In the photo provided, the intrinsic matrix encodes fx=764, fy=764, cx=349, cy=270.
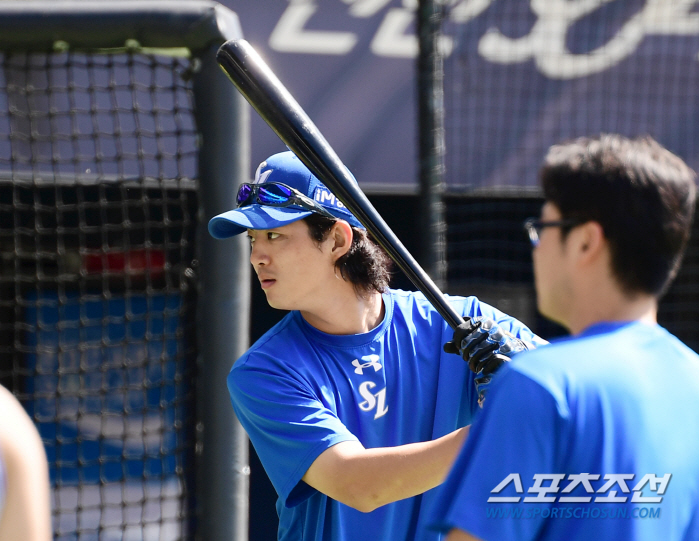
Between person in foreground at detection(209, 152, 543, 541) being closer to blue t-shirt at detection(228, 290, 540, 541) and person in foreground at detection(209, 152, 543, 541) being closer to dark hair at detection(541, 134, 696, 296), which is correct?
blue t-shirt at detection(228, 290, 540, 541)

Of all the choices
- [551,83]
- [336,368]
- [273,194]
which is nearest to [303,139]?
[273,194]

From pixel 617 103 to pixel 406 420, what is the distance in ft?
8.43

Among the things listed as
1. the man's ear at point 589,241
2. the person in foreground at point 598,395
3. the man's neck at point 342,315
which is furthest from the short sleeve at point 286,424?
the man's ear at point 589,241

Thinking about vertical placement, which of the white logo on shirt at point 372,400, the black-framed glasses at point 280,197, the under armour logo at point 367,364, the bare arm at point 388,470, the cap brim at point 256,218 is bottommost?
the bare arm at point 388,470

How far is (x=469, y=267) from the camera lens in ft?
13.3

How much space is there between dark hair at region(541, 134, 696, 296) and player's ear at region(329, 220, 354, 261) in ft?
2.88

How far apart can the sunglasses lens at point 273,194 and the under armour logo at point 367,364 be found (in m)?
0.44

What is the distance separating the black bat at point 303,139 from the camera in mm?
1903

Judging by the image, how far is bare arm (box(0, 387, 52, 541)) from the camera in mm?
1046

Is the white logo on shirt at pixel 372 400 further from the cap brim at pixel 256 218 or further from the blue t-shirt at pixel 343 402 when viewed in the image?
the cap brim at pixel 256 218

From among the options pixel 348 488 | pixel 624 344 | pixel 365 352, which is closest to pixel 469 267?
pixel 365 352

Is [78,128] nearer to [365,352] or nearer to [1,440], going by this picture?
[365,352]

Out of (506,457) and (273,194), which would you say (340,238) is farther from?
(506,457)

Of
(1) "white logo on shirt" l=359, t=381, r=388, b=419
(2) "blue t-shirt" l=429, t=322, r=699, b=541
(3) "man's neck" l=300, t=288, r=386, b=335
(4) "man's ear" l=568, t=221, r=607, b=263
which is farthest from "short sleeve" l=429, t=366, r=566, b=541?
(3) "man's neck" l=300, t=288, r=386, b=335
